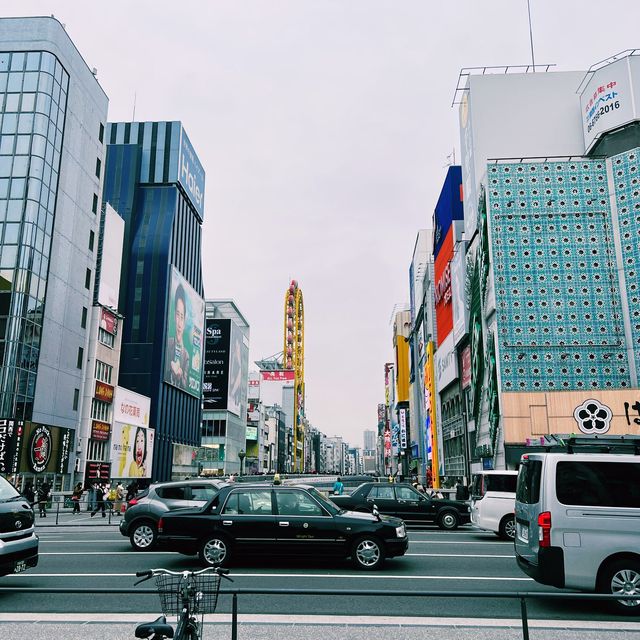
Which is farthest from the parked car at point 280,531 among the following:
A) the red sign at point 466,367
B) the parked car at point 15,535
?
the red sign at point 466,367

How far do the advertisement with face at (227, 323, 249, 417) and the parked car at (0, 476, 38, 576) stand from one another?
97.5 metres

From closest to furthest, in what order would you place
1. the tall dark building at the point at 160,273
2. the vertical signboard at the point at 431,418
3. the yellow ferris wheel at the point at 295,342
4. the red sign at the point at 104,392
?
the red sign at the point at 104,392, the vertical signboard at the point at 431,418, the tall dark building at the point at 160,273, the yellow ferris wheel at the point at 295,342

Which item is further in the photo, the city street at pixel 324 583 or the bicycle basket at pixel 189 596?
the city street at pixel 324 583

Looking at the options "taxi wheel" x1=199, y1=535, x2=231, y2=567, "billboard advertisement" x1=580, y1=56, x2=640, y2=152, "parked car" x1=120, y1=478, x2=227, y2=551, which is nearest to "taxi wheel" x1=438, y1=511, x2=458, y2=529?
"parked car" x1=120, y1=478, x2=227, y2=551

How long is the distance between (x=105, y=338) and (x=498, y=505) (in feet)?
134

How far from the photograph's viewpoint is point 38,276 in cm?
4084

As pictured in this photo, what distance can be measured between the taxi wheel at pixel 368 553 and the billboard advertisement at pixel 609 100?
42814 mm

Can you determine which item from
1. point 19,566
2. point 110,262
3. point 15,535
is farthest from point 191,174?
point 19,566

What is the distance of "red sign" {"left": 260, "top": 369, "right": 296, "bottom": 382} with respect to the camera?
618ft

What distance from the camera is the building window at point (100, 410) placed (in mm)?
48094

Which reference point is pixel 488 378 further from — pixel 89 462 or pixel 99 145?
pixel 99 145

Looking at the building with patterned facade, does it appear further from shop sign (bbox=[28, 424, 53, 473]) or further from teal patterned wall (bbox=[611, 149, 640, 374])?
shop sign (bbox=[28, 424, 53, 473])

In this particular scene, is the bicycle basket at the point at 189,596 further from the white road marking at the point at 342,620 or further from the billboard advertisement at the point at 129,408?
the billboard advertisement at the point at 129,408

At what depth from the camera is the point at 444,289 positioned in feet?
214
